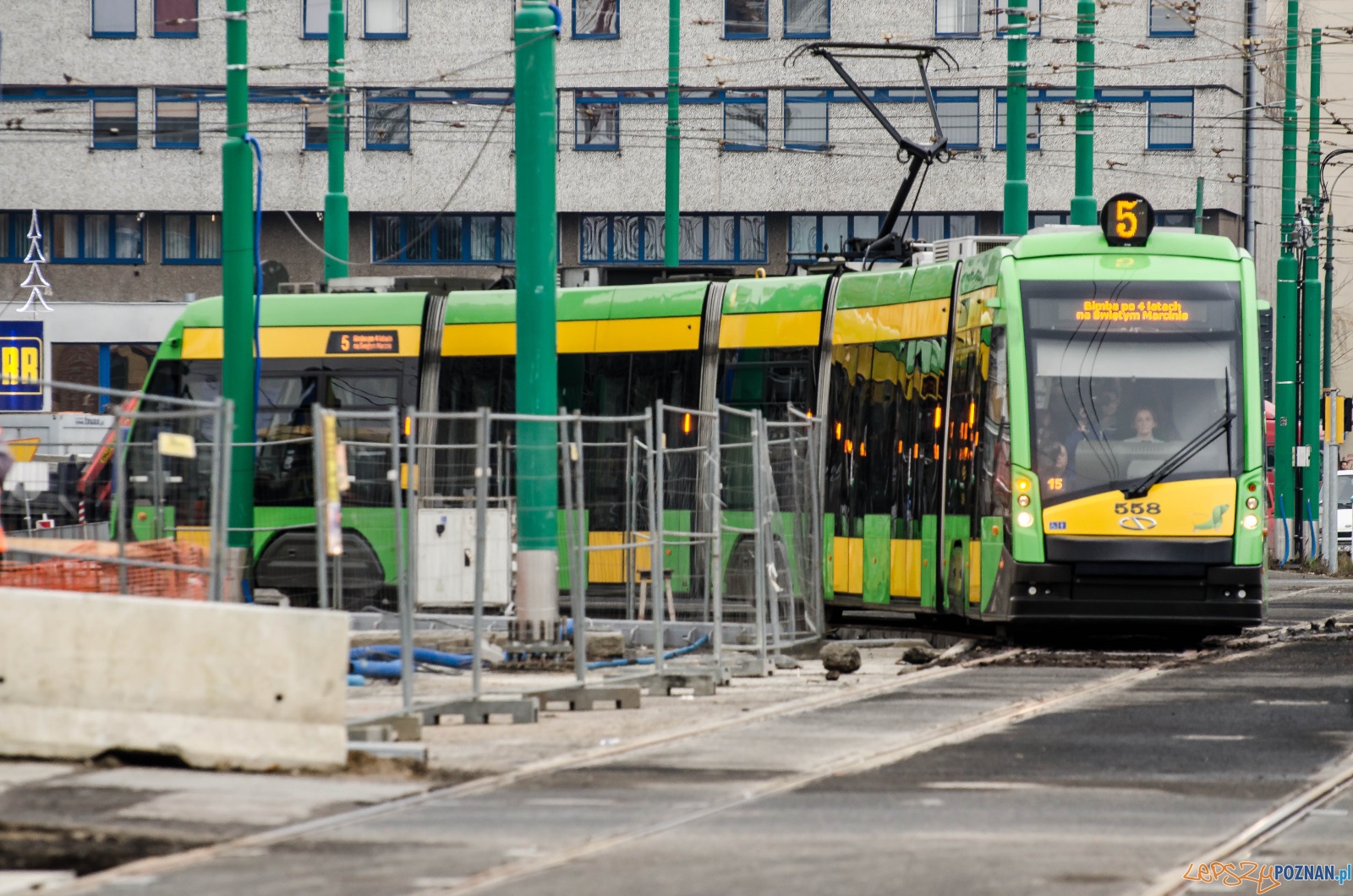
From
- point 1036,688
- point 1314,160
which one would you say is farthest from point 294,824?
point 1314,160

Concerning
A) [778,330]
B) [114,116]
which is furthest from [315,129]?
[778,330]

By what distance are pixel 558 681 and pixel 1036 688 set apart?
10.3 ft

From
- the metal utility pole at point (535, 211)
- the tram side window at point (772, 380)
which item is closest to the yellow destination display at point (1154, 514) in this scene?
the metal utility pole at point (535, 211)

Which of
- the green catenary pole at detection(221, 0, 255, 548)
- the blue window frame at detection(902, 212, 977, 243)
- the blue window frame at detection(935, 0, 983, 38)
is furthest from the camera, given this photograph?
the blue window frame at detection(902, 212, 977, 243)

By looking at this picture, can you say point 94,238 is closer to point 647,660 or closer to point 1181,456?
point 647,660

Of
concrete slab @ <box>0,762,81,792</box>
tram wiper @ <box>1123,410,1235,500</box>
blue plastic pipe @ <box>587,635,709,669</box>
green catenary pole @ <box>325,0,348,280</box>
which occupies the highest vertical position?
green catenary pole @ <box>325,0,348,280</box>

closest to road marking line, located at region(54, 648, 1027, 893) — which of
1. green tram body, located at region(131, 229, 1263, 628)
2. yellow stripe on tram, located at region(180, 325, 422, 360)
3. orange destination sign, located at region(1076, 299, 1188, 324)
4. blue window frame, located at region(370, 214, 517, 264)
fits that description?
green tram body, located at region(131, 229, 1263, 628)

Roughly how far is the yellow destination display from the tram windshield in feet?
0.30

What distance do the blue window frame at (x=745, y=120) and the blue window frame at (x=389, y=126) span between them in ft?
24.5

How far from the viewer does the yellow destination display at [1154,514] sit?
1778cm

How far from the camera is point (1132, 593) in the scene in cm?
1777

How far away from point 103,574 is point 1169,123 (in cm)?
4616

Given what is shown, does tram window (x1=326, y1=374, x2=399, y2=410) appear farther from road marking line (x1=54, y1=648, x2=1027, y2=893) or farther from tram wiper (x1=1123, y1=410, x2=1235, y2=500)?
tram wiper (x1=1123, y1=410, x2=1235, y2=500)

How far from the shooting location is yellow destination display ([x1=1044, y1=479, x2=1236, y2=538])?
17.8m
